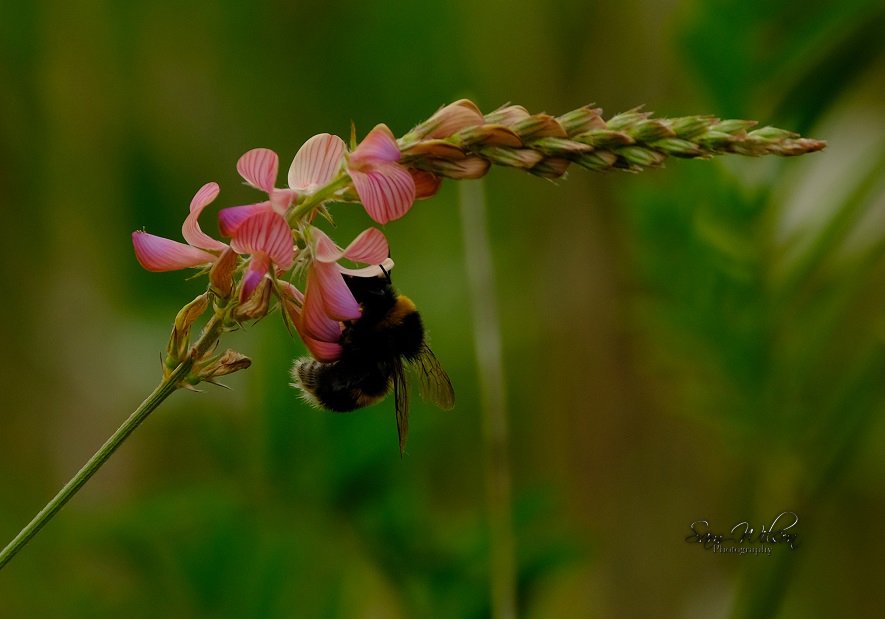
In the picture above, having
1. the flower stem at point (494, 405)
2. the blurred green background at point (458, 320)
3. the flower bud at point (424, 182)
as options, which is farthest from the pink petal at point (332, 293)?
the blurred green background at point (458, 320)

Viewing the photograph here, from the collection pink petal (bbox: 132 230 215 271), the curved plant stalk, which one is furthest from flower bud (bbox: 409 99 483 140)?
pink petal (bbox: 132 230 215 271)

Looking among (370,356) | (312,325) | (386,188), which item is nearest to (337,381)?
(370,356)

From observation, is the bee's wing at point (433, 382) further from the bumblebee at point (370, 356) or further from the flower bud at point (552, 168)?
the flower bud at point (552, 168)

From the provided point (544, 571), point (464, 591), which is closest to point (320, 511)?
point (464, 591)

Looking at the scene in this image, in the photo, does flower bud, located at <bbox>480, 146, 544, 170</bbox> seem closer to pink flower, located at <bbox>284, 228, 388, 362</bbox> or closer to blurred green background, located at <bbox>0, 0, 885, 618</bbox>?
pink flower, located at <bbox>284, 228, 388, 362</bbox>

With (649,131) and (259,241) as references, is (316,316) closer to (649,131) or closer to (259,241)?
(259,241)

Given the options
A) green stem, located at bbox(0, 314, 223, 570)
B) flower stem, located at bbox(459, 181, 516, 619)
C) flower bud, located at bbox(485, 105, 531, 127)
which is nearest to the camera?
green stem, located at bbox(0, 314, 223, 570)
